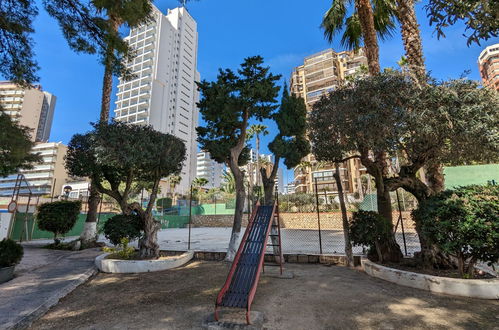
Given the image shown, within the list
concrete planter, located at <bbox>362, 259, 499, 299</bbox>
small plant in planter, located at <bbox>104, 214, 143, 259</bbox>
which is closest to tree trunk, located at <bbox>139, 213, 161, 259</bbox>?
small plant in planter, located at <bbox>104, 214, 143, 259</bbox>

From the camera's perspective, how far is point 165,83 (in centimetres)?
8175

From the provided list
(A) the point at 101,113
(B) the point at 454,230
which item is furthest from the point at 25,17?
(B) the point at 454,230

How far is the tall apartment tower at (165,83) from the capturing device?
7700 cm

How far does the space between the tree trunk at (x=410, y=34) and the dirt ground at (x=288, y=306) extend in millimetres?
5927

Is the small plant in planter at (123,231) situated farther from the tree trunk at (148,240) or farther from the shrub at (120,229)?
the tree trunk at (148,240)

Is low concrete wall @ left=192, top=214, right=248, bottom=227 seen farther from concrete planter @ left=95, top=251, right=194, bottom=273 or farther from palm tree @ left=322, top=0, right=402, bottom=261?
palm tree @ left=322, top=0, right=402, bottom=261

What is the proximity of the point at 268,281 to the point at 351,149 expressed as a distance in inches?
152

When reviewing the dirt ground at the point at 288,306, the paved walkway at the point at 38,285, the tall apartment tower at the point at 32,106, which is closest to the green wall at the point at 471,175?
the dirt ground at the point at 288,306

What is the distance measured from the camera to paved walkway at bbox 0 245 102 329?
3826 millimetres

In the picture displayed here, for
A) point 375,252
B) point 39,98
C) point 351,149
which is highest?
point 39,98

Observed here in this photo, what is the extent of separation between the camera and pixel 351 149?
20.4 ft

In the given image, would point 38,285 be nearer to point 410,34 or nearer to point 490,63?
point 410,34

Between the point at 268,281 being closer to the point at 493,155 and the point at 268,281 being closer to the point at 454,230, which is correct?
the point at 454,230

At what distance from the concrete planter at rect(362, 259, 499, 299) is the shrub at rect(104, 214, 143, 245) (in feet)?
23.0
